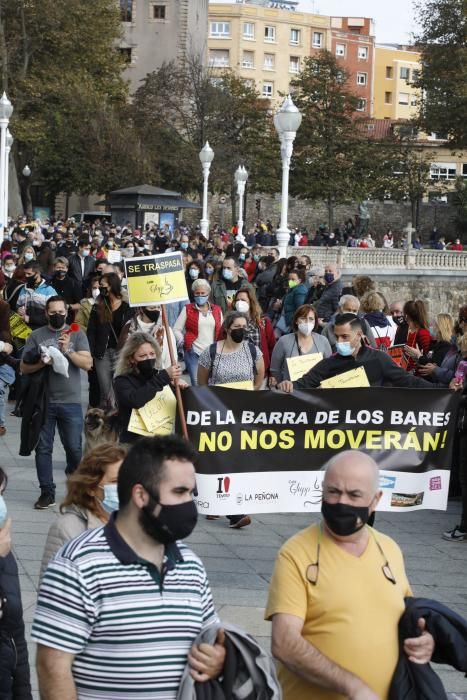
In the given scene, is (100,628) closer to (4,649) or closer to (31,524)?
(4,649)

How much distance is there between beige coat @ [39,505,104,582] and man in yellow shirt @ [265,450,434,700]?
841 millimetres

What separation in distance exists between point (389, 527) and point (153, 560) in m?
6.86

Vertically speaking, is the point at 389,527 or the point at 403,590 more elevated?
the point at 403,590

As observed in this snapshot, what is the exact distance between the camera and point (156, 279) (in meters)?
10.1

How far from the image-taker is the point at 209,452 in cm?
825

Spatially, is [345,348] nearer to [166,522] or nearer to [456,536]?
[456,536]

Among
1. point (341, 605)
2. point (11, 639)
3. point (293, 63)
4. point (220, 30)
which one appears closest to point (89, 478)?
point (11, 639)

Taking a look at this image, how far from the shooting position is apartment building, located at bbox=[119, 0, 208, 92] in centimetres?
8012

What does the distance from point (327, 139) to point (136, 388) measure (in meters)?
61.3

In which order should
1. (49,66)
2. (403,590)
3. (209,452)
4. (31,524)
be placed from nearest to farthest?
(403,590), (209,452), (31,524), (49,66)

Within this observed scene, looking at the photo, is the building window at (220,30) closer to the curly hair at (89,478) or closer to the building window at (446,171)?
the building window at (446,171)

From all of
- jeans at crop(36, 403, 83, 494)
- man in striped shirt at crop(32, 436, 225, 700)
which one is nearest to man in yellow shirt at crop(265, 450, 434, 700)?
man in striped shirt at crop(32, 436, 225, 700)

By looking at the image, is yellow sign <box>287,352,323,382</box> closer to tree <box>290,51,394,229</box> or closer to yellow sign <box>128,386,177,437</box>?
yellow sign <box>128,386,177,437</box>

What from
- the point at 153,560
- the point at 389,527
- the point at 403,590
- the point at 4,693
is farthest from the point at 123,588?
the point at 389,527
